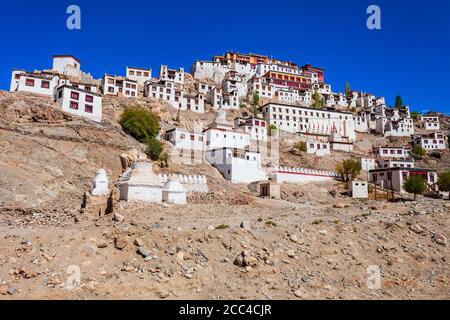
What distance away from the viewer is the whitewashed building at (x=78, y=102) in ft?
168

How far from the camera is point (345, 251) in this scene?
19578 mm

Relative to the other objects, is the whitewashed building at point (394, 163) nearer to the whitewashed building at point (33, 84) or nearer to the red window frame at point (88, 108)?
the red window frame at point (88, 108)

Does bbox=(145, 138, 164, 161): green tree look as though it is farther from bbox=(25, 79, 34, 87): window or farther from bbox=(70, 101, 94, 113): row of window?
bbox=(25, 79, 34, 87): window

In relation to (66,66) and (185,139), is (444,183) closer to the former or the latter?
(185,139)

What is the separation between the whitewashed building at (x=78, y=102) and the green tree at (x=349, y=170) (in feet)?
123

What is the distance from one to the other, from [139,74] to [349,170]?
5094cm

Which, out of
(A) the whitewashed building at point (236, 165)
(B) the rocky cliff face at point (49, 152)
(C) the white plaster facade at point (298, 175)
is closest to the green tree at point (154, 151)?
(B) the rocky cliff face at point (49, 152)

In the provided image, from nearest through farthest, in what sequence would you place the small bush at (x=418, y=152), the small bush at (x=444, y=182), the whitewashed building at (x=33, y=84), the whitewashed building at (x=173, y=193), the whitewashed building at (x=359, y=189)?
the whitewashed building at (x=173, y=193), the whitewashed building at (x=359, y=189), the whitewashed building at (x=33, y=84), the small bush at (x=444, y=182), the small bush at (x=418, y=152)

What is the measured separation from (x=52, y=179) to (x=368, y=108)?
90559mm

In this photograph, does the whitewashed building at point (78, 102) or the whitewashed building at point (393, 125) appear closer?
the whitewashed building at point (78, 102)

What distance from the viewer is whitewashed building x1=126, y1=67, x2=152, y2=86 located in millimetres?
84938

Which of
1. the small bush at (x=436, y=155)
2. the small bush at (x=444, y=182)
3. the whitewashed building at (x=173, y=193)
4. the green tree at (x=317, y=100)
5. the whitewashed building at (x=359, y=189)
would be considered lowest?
the whitewashed building at (x=173, y=193)

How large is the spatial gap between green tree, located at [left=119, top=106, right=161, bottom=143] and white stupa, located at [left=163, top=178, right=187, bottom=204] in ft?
80.5
